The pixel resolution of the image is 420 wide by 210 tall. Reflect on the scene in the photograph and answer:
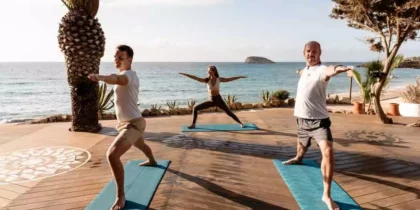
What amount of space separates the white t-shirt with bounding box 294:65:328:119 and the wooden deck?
1083 mm

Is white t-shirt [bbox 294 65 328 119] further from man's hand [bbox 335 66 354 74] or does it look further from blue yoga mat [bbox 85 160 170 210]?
blue yoga mat [bbox 85 160 170 210]

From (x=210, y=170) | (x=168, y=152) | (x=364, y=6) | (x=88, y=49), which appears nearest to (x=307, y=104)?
(x=210, y=170)

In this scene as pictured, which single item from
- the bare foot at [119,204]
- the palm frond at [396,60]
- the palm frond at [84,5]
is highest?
the palm frond at [84,5]

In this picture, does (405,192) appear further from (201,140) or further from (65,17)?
(65,17)

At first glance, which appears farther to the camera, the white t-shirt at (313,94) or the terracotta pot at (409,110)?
the terracotta pot at (409,110)

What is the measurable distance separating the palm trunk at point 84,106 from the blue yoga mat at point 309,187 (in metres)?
5.25

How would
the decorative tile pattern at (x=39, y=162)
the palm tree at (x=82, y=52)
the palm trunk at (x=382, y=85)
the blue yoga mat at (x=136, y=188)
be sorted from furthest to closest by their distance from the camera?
1. the palm trunk at (x=382, y=85)
2. the palm tree at (x=82, y=52)
3. the decorative tile pattern at (x=39, y=162)
4. the blue yoga mat at (x=136, y=188)

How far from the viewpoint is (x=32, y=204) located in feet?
13.1

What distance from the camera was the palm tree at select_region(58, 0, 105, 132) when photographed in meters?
8.06

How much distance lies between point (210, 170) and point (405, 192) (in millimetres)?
2721

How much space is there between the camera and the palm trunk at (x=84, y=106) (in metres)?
8.51

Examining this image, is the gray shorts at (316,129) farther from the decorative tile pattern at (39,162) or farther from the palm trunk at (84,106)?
the palm trunk at (84,106)

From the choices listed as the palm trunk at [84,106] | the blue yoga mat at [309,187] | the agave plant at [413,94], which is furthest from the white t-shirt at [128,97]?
the agave plant at [413,94]

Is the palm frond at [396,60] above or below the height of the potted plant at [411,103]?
above
